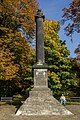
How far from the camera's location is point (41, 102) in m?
29.1

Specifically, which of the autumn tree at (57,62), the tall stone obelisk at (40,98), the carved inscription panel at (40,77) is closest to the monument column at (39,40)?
the tall stone obelisk at (40,98)

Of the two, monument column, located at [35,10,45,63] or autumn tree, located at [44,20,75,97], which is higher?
monument column, located at [35,10,45,63]

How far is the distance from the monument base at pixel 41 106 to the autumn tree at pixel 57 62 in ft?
69.7

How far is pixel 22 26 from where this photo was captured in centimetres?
3769

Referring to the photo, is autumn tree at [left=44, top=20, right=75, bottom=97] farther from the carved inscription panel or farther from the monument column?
the carved inscription panel

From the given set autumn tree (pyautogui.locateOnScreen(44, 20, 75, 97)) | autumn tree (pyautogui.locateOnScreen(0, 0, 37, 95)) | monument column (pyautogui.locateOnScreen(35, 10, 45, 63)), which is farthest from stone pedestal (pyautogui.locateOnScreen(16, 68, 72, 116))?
autumn tree (pyautogui.locateOnScreen(44, 20, 75, 97))

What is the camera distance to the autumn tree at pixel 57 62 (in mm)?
51750

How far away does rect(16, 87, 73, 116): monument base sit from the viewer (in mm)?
28594

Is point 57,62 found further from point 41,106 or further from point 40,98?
point 41,106

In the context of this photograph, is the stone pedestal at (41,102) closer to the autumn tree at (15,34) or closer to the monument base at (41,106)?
the monument base at (41,106)

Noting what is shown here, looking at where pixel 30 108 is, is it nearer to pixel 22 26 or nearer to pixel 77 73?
pixel 22 26

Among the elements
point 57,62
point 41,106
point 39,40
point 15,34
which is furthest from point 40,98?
point 57,62

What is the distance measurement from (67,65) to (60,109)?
24776mm

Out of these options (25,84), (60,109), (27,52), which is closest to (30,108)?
(60,109)
